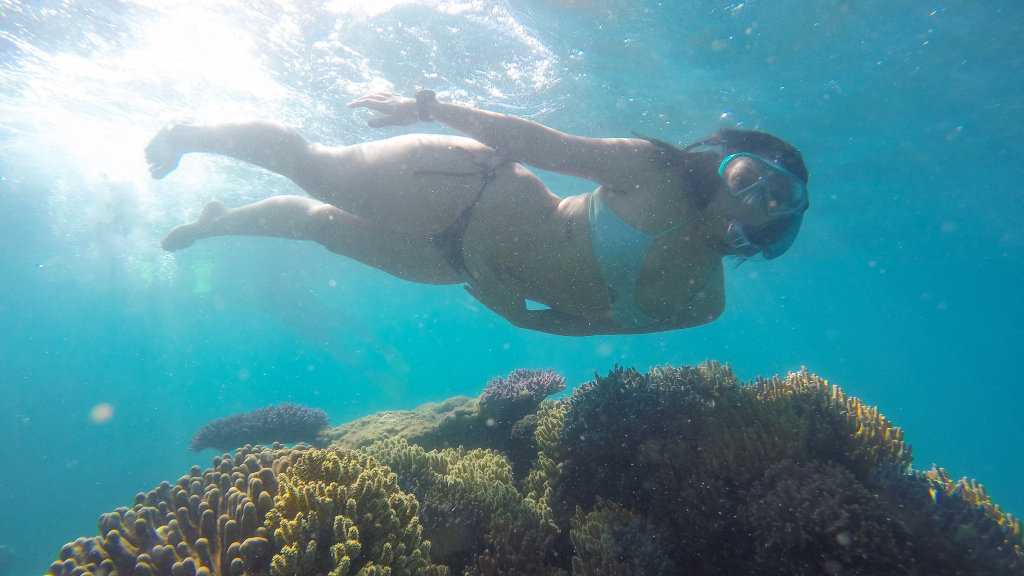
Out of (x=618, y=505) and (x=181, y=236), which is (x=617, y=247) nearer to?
(x=618, y=505)

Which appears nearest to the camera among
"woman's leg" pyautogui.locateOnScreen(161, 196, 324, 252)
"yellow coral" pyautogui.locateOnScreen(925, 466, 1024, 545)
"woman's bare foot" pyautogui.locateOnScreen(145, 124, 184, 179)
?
"yellow coral" pyautogui.locateOnScreen(925, 466, 1024, 545)

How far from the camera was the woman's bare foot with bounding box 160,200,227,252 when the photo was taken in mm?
6090

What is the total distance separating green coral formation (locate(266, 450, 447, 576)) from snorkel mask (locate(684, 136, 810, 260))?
3118 mm

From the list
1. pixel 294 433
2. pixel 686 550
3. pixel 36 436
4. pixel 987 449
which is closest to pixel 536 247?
pixel 686 550

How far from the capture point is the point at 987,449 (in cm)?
8594

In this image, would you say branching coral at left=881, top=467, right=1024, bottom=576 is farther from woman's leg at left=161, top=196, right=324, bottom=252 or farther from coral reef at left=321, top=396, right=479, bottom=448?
woman's leg at left=161, top=196, right=324, bottom=252

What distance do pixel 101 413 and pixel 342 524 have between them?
80147 millimetres

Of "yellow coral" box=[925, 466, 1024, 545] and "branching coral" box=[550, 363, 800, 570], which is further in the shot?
"branching coral" box=[550, 363, 800, 570]

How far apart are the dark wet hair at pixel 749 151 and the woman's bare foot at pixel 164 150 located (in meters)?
4.81

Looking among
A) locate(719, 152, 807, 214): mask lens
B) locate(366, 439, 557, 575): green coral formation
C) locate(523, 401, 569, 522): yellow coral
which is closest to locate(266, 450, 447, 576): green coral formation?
locate(366, 439, 557, 575): green coral formation

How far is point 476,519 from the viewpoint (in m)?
3.98

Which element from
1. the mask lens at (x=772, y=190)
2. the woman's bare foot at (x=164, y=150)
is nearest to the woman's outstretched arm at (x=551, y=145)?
the mask lens at (x=772, y=190)

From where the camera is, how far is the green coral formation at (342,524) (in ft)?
7.78

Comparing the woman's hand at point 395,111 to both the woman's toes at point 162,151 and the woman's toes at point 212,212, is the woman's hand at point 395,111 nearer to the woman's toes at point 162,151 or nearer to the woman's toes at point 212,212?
the woman's toes at point 162,151
